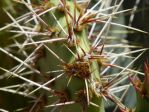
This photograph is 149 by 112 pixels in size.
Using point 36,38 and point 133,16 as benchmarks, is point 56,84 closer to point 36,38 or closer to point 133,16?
point 36,38

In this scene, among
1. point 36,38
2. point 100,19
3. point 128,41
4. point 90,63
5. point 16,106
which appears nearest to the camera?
point 90,63

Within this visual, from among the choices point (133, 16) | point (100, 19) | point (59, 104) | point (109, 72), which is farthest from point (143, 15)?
point (59, 104)

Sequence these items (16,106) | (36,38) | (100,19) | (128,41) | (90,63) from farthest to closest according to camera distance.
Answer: (128,41)
(16,106)
(36,38)
(100,19)
(90,63)

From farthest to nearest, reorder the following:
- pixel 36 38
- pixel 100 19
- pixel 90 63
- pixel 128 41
A: pixel 128 41, pixel 36 38, pixel 100 19, pixel 90 63

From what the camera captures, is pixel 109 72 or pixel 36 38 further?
pixel 109 72

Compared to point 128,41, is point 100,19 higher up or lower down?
higher up

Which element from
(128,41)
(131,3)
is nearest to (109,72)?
(128,41)

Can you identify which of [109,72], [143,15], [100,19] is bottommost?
[109,72]

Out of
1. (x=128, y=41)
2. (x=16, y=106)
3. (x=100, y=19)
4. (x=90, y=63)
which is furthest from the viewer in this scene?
(x=128, y=41)

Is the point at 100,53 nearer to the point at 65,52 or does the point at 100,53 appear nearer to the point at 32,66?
the point at 65,52
